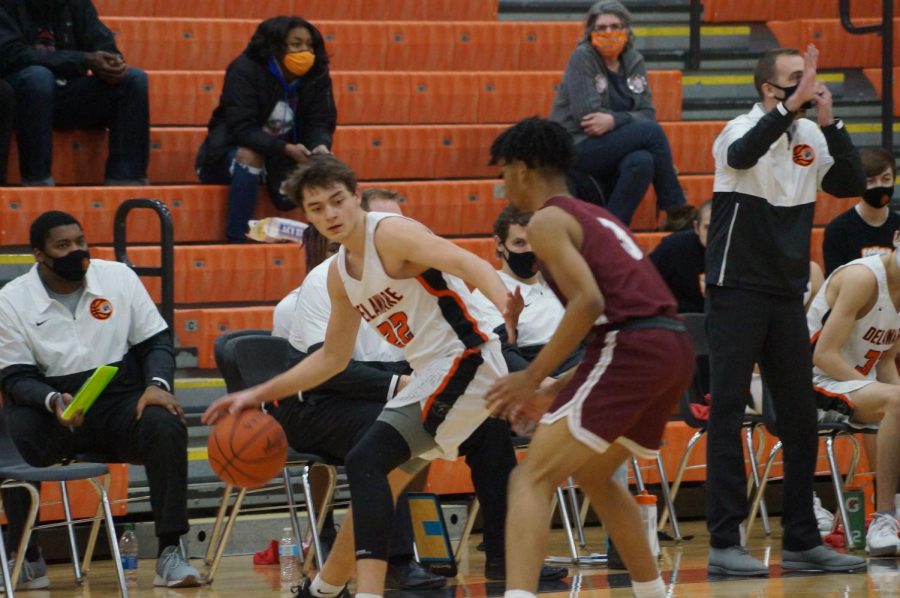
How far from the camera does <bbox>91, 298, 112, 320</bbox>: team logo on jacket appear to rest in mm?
6215

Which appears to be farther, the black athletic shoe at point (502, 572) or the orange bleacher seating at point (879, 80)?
the orange bleacher seating at point (879, 80)

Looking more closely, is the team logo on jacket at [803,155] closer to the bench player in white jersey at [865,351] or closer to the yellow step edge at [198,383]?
the bench player in white jersey at [865,351]

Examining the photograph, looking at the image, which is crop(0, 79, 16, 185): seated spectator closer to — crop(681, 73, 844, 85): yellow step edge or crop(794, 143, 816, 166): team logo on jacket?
crop(794, 143, 816, 166): team logo on jacket

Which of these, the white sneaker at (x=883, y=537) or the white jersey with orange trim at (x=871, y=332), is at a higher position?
the white jersey with orange trim at (x=871, y=332)

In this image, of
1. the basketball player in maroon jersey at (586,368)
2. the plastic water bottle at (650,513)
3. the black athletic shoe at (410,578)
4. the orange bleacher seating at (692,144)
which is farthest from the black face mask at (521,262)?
the orange bleacher seating at (692,144)

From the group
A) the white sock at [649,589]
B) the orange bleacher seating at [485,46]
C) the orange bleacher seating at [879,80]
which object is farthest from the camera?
the orange bleacher seating at [879,80]

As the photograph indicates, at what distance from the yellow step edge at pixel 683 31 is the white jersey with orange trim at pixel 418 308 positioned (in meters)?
5.95

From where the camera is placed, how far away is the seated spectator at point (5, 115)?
7578 millimetres

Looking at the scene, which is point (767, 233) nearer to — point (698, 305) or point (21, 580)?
point (698, 305)

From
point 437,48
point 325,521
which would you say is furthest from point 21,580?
point 437,48

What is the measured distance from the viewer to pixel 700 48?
33.8 ft

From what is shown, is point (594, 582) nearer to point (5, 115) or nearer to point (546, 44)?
point (5, 115)

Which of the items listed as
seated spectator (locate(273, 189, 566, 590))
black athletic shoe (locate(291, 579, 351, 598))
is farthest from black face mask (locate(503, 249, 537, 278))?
black athletic shoe (locate(291, 579, 351, 598))

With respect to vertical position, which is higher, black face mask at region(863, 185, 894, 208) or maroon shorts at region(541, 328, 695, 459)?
black face mask at region(863, 185, 894, 208)
